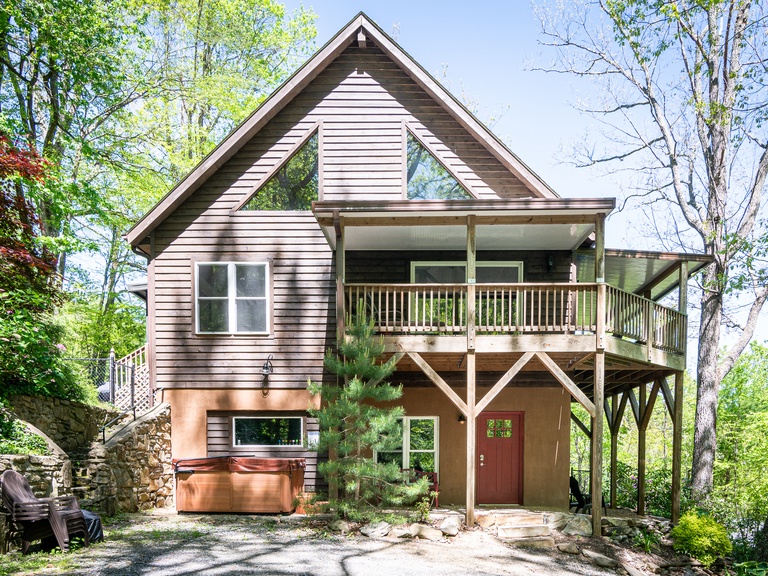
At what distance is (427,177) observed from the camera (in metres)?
12.3

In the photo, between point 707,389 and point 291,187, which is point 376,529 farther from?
point 707,389

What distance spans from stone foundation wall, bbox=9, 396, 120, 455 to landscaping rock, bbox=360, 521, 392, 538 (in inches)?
207

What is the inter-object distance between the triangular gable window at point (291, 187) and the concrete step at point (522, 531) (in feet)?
24.3

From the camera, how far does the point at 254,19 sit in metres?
24.2

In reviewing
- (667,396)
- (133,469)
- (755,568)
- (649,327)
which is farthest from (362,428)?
(667,396)

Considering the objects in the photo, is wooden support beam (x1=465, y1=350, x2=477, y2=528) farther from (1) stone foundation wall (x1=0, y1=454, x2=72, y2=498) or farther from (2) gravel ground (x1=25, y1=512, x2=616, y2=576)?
(1) stone foundation wall (x1=0, y1=454, x2=72, y2=498)

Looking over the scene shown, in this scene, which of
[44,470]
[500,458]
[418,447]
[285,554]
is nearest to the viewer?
[285,554]

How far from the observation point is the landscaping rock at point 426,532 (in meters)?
9.30

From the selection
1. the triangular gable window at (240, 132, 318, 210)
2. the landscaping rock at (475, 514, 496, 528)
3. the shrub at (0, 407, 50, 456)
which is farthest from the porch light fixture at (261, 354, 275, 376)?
the landscaping rock at (475, 514, 496, 528)

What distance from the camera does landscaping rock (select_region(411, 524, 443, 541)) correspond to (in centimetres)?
930

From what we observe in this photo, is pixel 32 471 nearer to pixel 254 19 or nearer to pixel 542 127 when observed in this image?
pixel 542 127

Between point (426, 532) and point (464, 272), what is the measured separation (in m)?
5.35

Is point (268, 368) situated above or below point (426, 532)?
above

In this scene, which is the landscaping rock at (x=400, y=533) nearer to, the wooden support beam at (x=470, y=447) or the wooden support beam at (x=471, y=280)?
the wooden support beam at (x=470, y=447)
